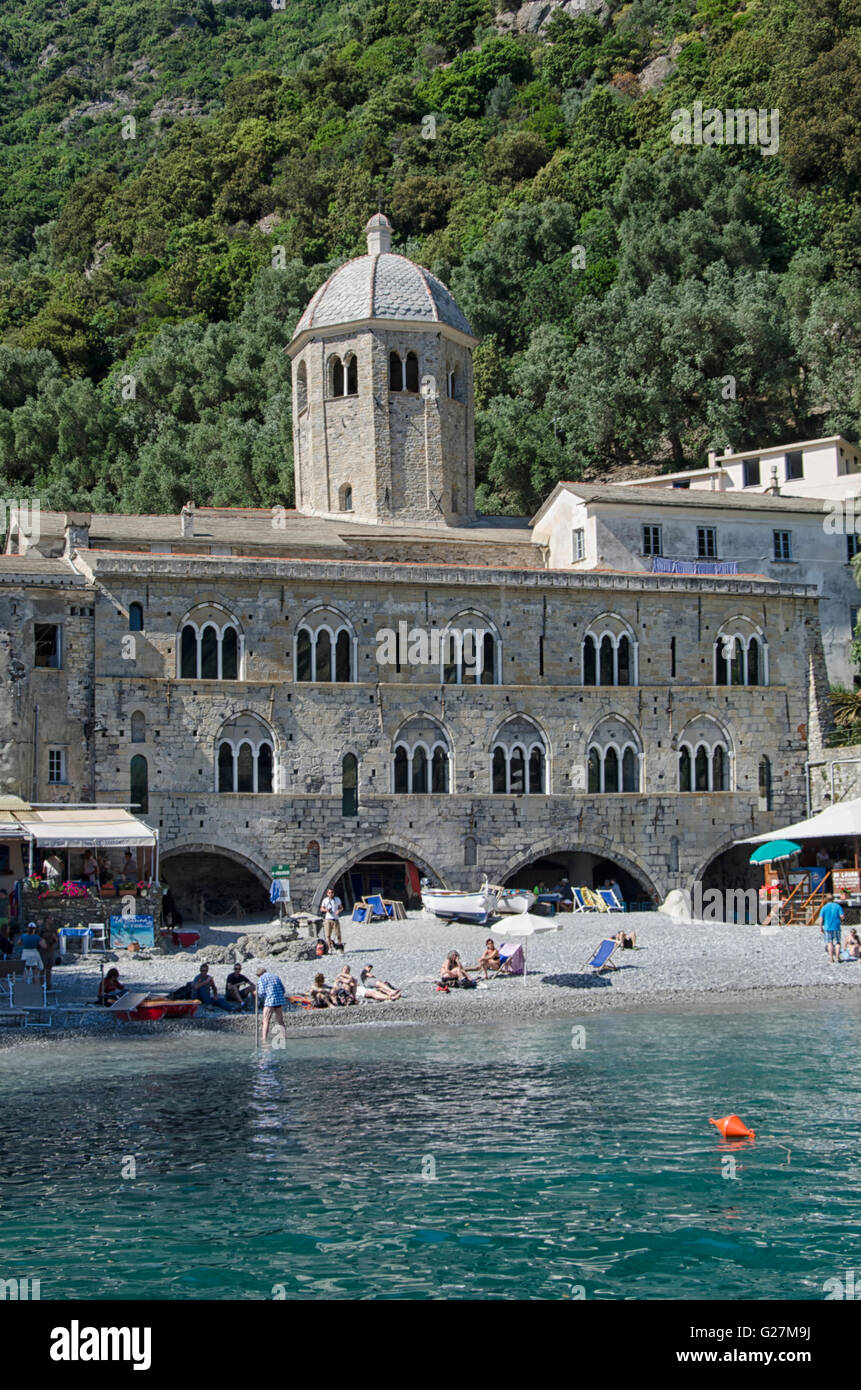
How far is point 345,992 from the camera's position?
3067cm

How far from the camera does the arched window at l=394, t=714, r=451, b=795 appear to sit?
43.7 meters

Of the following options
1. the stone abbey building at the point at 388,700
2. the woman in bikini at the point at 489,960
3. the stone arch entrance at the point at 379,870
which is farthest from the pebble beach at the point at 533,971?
the stone abbey building at the point at 388,700

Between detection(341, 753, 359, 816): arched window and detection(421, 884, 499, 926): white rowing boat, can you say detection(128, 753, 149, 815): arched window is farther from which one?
detection(421, 884, 499, 926): white rowing boat

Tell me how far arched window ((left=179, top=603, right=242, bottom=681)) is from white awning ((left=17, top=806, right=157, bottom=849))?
591cm

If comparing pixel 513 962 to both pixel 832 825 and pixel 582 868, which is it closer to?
pixel 832 825

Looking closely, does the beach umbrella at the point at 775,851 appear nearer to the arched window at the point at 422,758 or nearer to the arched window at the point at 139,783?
the arched window at the point at 422,758

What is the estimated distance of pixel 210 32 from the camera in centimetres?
14588

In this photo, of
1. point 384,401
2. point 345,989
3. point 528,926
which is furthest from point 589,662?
point 345,989

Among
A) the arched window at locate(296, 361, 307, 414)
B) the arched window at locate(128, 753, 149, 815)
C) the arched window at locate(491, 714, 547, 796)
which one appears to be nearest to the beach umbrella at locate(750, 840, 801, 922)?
the arched window at locate(491, 714, 547, 796)

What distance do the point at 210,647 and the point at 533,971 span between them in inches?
571

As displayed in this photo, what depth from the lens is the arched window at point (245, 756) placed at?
42344 mm
